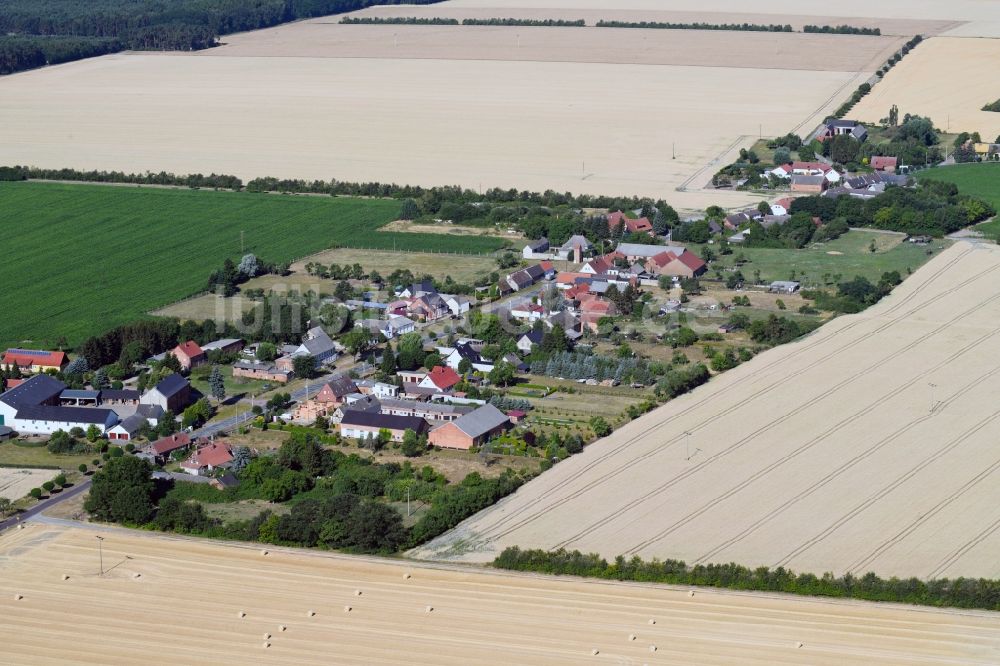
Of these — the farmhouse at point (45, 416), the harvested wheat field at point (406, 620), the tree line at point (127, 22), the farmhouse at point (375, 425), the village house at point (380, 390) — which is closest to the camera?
the harvested wheat field at point (406, 620)

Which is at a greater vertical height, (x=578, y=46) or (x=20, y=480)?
(x=578, y=46)

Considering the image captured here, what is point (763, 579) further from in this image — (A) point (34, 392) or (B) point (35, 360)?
(B) point (35, 360)

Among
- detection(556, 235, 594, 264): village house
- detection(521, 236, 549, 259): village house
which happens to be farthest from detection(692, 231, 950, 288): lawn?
detection(521, 236, 549, 259): village house

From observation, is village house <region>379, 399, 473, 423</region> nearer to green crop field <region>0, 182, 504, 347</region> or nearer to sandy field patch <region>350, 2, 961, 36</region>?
green crop field <region>0, 182, 504, 347</region>

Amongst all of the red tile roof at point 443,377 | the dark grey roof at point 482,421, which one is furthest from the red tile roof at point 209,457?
the red tile roof at point 443,377

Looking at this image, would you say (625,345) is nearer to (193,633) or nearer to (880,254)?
(880,254)

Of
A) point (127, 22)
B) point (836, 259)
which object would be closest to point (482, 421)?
point (836, 259)

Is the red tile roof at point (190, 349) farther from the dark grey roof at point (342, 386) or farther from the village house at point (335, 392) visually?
the village house at point (335, 392)
